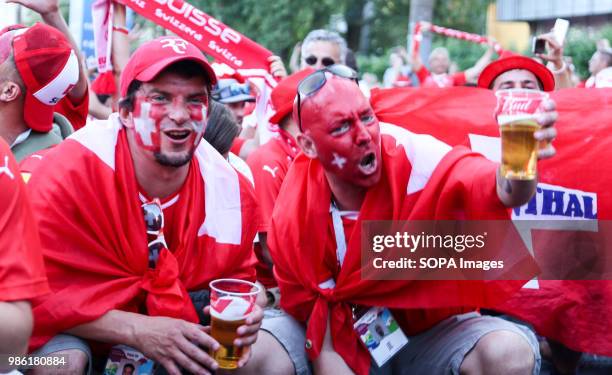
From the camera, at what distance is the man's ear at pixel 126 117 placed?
3496 mm

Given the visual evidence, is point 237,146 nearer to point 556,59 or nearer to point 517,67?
point 517,67

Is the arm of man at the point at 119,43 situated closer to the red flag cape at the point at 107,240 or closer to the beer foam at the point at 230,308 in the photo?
the red flag cape at the point at 107,240

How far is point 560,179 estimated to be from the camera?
4.03 m

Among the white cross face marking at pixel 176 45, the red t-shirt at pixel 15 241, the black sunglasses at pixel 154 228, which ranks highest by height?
the white cross face marking at pixel 176 45

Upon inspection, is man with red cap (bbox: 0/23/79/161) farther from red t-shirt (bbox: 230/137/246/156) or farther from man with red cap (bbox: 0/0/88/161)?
red t-shirt (bbox: 230/137/246/156)

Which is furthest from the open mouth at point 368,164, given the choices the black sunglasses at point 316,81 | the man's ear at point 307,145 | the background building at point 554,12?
the background building at point 554,12

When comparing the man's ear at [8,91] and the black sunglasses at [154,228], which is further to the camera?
the man's ear at [8,91]

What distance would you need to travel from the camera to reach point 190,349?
10.5 ft

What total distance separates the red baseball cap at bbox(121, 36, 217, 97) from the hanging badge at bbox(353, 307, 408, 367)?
4.02ft

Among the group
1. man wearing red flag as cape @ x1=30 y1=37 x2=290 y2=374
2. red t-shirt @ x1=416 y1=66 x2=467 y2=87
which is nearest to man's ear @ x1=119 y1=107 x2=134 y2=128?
man wearing red flag as cape @ x1=30 y1=37 x2=290 y2=374

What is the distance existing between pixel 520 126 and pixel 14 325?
1669 mm

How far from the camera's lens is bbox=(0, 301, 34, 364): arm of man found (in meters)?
2.41

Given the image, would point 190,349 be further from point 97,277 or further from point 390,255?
point 390,255

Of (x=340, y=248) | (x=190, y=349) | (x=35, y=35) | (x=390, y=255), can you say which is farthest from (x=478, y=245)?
(x=35, y=35)
